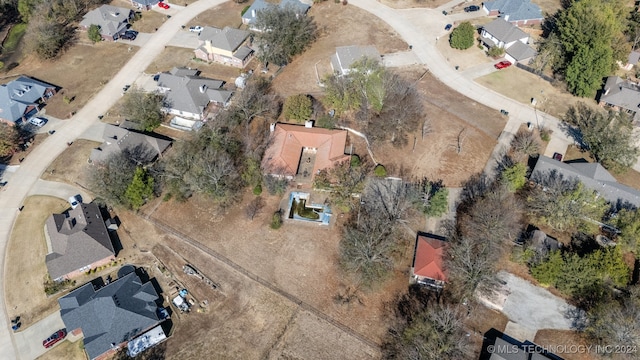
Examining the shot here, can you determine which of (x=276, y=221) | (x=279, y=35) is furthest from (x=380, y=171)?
(x=279, y=35)

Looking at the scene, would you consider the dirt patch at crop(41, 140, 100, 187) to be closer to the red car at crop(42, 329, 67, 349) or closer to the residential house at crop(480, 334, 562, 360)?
the red car at crop(42, 329, 67, 349)

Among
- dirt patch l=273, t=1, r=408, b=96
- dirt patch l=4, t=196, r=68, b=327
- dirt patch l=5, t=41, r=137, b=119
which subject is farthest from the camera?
dirt patch l=273, t=1, r=408, b=96

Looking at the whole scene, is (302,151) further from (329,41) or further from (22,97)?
(22,97)

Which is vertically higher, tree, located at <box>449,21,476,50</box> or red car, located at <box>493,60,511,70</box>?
tree, located at <box>449,21,476,50</box>

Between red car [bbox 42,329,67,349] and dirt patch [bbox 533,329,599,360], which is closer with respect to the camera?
dirt patch [bbox 533,329,599,360]

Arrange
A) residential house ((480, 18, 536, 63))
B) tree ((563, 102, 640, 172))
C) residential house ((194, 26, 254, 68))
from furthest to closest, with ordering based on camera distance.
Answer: residential house ((194, 26, 254, 68)) < residential house ((480, 18, 536, 63)) < tree ((563, 102, 640, 172))

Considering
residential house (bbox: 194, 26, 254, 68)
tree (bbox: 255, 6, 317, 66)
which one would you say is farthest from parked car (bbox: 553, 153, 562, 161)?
residential house (bbox: 194, 26, 254, 68)

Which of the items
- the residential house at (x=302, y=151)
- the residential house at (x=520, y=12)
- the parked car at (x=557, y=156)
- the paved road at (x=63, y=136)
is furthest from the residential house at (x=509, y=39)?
the paved road at (x=63, y=136)

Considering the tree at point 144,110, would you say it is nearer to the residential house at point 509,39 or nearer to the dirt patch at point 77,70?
the dirt patch at point 77,70
